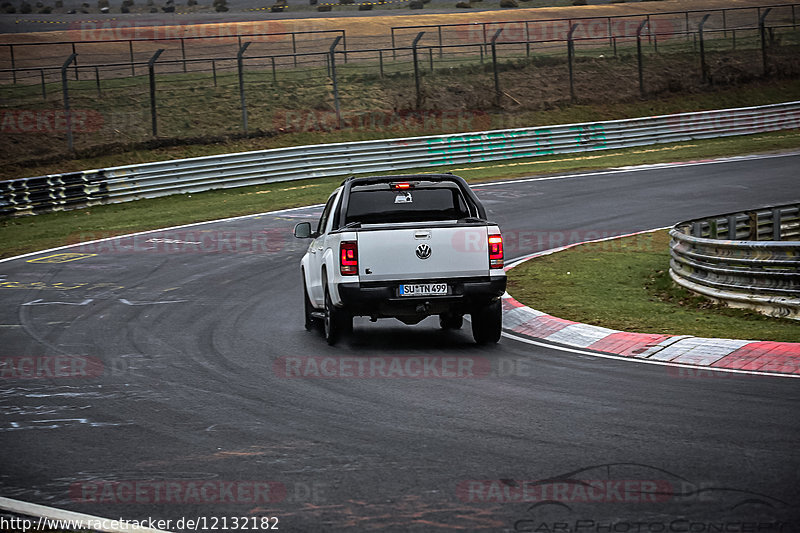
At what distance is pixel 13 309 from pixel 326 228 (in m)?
5.42

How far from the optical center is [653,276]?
16.9 meters

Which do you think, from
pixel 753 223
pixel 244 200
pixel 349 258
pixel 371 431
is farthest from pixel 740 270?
pixel 244 200

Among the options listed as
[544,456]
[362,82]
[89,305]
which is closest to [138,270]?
[89,305]

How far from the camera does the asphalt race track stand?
558 centimetres

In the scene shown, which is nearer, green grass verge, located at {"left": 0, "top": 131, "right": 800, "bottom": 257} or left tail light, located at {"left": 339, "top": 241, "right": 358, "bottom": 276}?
left tail light, located at {"left": 339, "top": 241, "right": 358, "bottom": 276}

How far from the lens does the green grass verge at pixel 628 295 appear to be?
1197 cm

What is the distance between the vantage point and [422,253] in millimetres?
10875

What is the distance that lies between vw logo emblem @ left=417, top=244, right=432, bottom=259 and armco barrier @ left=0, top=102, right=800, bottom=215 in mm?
18460

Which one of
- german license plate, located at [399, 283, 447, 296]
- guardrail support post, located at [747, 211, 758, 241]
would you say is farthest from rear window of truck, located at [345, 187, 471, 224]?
guardrail support post, located at [747, 211, 758, 241]

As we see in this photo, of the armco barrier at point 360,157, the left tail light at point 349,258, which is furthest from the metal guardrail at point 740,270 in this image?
the armco barrier at point 360,157

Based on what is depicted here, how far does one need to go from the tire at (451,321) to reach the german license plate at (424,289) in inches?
79.2

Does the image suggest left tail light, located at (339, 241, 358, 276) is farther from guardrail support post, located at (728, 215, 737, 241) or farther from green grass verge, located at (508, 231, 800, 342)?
guardrail support post, located at (728, 215, 737, 241)

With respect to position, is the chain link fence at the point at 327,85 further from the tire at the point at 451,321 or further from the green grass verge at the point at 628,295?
the tire at the point at 451,321

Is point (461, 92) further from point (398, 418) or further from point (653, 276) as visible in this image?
point (398, 418)
